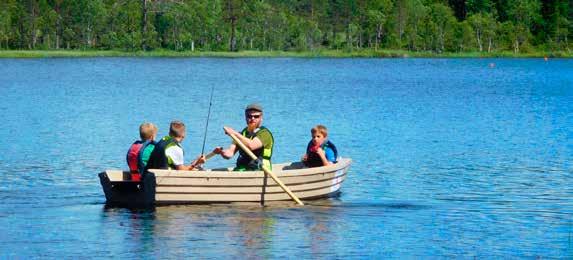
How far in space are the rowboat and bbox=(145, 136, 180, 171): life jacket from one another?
22 centimetres

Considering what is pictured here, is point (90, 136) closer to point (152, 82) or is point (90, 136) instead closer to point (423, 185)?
point (423, 185)

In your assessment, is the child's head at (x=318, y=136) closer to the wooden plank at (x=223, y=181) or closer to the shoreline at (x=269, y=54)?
the wooden plank at (x=223, y=181)

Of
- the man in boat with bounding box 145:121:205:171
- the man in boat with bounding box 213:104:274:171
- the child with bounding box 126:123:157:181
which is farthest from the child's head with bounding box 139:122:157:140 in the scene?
the man in boat with bounding box 213:104:274:171

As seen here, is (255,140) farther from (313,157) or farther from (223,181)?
(313,157)

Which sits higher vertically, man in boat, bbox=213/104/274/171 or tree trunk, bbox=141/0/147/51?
man in boat, bbox=213/104/274/171

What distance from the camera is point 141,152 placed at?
21.0m

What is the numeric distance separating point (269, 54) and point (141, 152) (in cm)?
11564

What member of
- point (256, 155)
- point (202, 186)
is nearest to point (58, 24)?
point (256, 155)

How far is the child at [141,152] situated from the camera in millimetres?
21031

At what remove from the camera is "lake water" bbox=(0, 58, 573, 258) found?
18.5 meters

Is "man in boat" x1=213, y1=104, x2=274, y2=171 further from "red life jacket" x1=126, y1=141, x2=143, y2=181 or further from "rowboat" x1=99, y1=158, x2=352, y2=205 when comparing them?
"red life jacket" x1=126, y1=141, x2=143, y2=181

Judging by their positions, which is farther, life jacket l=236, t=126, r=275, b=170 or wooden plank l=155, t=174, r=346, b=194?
life jacket l=236, t=126, r=275, b=170

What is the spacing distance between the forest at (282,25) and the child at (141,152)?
106700mm

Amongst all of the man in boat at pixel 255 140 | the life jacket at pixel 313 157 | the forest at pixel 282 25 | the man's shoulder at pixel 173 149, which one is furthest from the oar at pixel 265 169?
the forest at pixel 282 25
